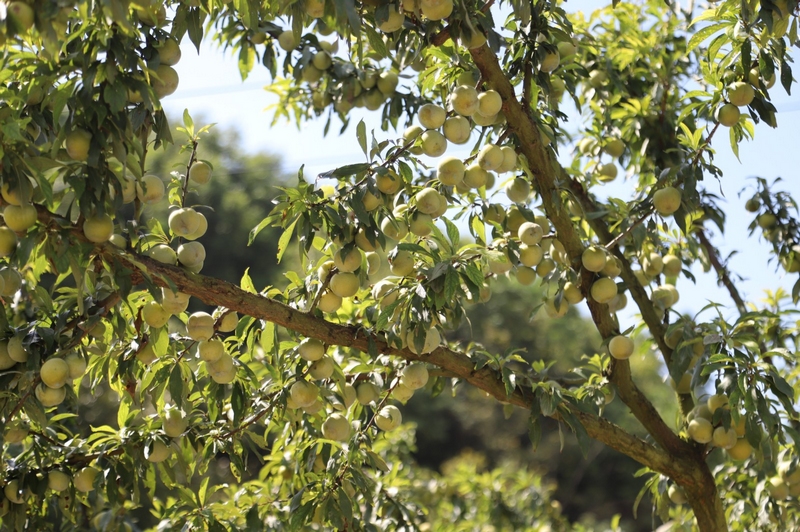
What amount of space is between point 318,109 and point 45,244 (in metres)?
1.72

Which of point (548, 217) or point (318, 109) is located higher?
point (318, 109)

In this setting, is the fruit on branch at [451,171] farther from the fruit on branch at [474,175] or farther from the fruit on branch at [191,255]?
the fruit on branch at [191,255]

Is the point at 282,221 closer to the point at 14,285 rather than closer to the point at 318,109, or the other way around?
the point at 14,285

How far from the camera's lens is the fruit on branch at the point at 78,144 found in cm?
143

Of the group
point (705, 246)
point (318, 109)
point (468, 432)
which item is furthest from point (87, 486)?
point (468, 432)

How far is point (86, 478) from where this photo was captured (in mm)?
2004

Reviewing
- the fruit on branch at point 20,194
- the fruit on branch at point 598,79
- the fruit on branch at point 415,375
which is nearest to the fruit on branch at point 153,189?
the fruit on branch at point 20,194

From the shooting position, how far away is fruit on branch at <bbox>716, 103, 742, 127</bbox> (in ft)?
6.97

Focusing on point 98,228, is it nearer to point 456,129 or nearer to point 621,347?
point 456,129

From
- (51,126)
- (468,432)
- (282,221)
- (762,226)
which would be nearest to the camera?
(51,126)

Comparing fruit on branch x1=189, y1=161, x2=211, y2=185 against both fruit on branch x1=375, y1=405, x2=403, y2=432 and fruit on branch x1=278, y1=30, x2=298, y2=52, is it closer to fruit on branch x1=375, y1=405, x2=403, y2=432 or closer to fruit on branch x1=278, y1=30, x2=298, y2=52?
fruit on branch x1=375, y1=405, x2=403, y2=432

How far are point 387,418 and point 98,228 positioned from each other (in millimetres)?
1014

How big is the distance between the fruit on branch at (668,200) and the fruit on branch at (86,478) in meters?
1.62

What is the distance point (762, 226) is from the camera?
282 cm
